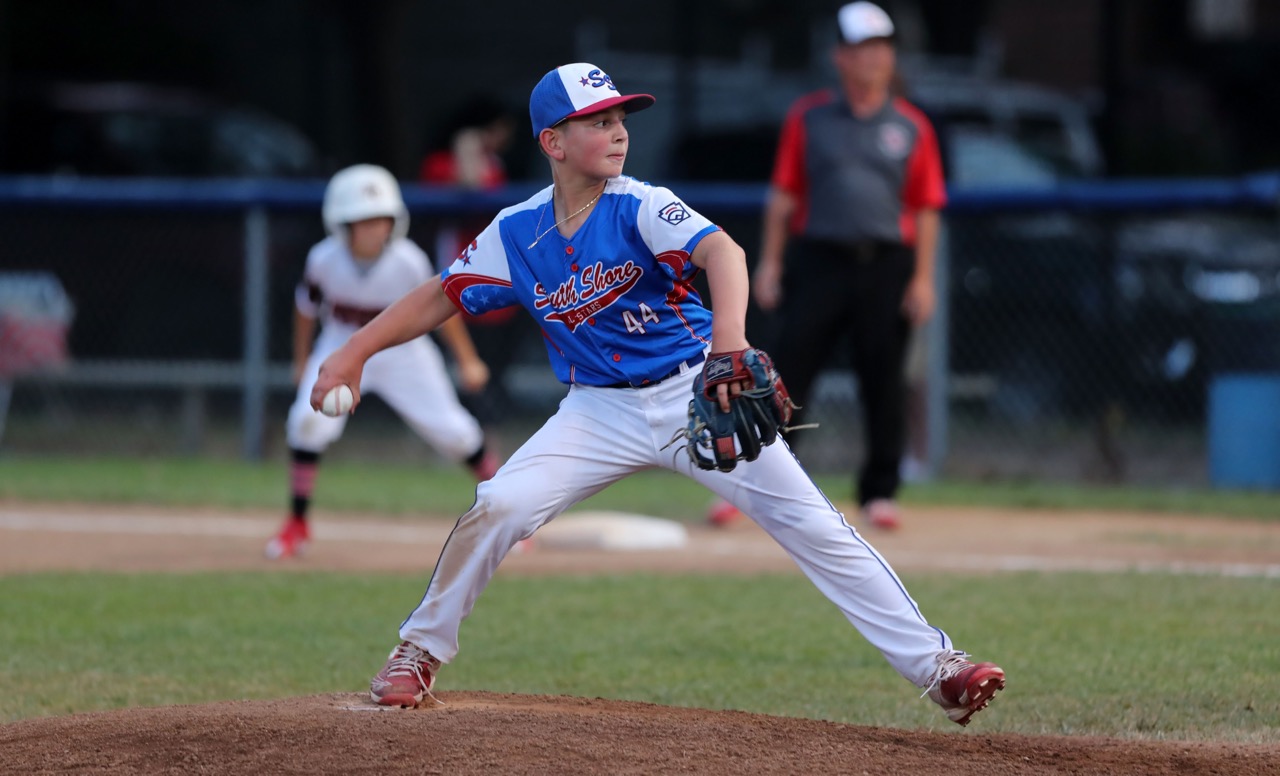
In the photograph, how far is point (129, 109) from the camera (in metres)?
15.7

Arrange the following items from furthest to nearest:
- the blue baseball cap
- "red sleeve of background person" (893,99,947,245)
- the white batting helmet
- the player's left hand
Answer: "red sleeve of background person" (893,99,947,245), the white batting helmet, the player's left hand, the blue baseball cap

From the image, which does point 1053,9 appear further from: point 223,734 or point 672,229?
point 223,734

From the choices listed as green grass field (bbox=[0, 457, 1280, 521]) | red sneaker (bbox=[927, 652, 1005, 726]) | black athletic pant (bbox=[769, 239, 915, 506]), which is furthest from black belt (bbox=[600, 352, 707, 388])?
green grass field (bbox=[0, 457, 1280, 521])

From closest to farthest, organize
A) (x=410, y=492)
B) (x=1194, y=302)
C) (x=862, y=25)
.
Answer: (x=862, y=25) → (x=410, y=492) → (x=1194, y=302)

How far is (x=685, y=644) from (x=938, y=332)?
5.50 m

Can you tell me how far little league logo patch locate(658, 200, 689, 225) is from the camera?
14.5ft

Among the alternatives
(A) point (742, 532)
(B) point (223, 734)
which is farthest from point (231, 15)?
(B) point (223, 734)

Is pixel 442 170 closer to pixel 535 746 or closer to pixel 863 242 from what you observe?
pixel 863 242

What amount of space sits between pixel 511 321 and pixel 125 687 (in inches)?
270

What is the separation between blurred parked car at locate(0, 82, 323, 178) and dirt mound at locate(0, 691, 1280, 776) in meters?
11.5

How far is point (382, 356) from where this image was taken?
8.02 meters

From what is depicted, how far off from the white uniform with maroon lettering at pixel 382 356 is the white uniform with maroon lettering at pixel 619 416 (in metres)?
3.31

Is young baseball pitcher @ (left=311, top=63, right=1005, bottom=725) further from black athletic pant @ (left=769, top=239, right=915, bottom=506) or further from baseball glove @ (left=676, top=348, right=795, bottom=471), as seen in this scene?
black athletic pant @ (left=769, top=239, right=915, bottom=506)

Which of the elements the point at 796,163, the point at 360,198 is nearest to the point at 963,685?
the point at 360,198
